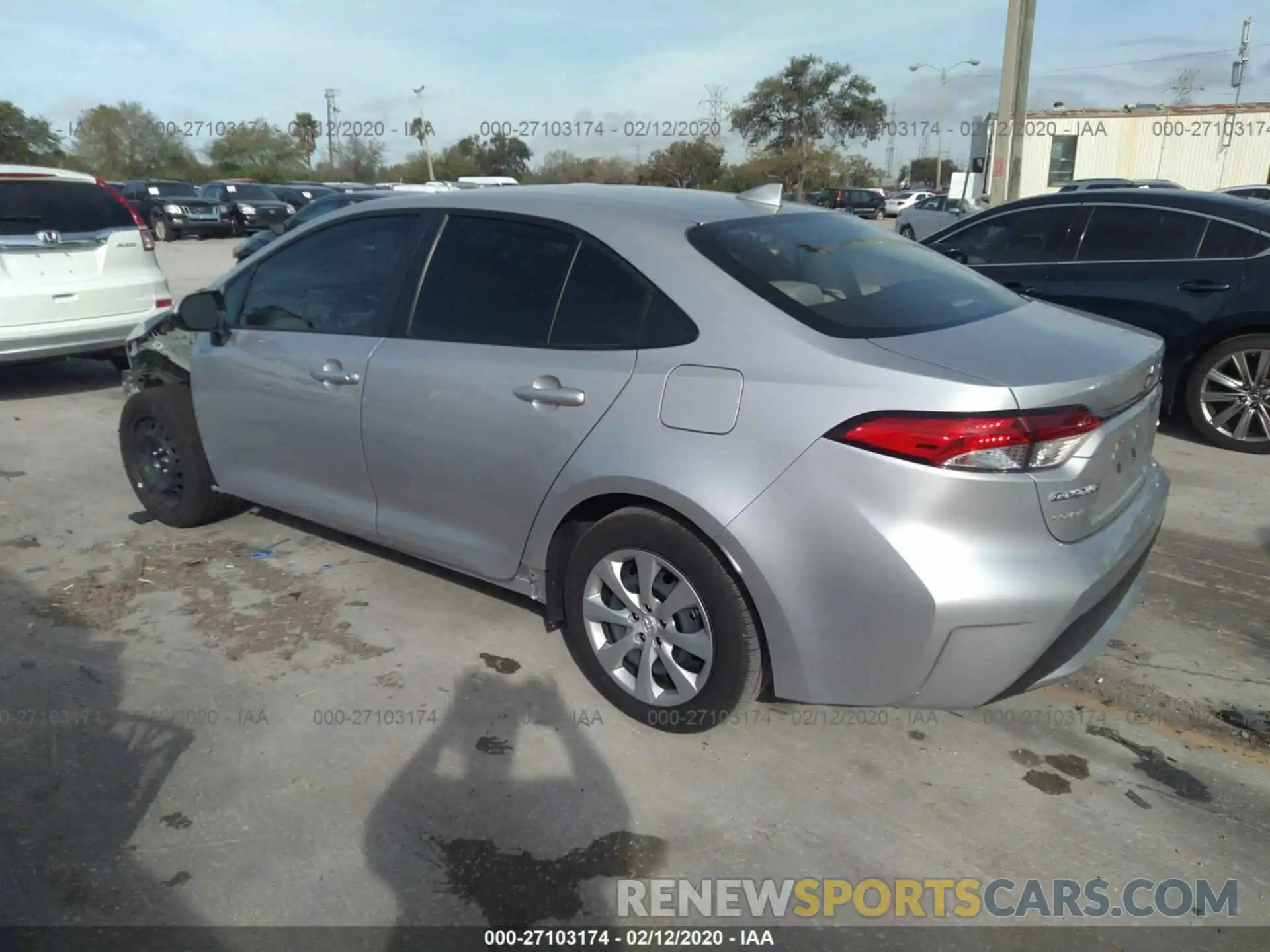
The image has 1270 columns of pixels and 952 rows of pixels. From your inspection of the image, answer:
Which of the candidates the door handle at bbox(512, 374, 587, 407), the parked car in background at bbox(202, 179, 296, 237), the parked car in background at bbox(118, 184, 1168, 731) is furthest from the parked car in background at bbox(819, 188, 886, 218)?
the door handle at bbox(512, 374, 587, 407)

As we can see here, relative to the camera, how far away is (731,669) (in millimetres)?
2773

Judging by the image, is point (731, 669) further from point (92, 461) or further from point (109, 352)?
point (109, 352)

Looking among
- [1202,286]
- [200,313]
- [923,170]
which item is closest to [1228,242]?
[1202,286]

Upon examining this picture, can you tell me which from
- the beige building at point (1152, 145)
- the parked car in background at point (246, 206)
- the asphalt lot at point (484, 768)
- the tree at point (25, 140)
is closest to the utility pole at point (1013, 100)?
the asphalt lot at point (484, 768)

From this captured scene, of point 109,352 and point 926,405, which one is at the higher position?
point 926,405

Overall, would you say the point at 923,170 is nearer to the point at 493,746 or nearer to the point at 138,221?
the point at 138,221

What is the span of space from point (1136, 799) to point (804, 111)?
154 feet

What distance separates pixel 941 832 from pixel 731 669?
28.3 inches

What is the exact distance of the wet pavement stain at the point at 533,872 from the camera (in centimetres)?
236

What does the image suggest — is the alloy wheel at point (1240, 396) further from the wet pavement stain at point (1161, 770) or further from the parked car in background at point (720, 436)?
the wet pavement stain at point (1161, 770)

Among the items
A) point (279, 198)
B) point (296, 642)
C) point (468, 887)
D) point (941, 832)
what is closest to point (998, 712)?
point (941, 832)

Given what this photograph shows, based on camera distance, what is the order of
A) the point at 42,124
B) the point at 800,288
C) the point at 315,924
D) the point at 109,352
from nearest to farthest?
the point at 315,924 < the point at 800,288 < the point at 109,352 < the point at 42,124

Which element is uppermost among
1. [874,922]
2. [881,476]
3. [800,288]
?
[800,288]

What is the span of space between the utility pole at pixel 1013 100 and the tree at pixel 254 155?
55.1 metres
